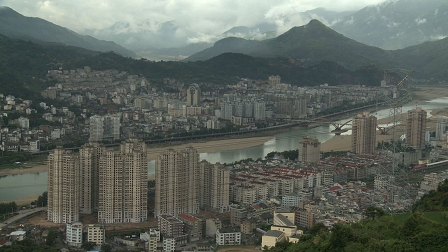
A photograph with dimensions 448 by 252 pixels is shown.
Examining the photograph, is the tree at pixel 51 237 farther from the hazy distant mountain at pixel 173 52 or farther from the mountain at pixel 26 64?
the hazy distant mountain at pixel 173 52

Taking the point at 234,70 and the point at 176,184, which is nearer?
the point at 176,184

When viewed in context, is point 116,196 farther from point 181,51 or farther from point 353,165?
point 181,51

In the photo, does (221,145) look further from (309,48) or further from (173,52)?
(309,48)

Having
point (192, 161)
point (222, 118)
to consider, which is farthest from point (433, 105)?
point (192, 161)

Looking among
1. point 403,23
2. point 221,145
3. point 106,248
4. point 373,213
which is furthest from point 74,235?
point 403,23

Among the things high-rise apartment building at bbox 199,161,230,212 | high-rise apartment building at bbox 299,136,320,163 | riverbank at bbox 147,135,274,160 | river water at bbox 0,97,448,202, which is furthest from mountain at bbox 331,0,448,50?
high-rise apartment building at bbox 199,161,230,212

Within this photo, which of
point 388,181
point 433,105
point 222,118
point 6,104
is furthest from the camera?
point 433,105

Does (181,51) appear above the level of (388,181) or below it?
above
